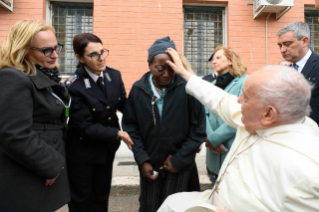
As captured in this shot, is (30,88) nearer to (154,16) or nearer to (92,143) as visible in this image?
(92,143)

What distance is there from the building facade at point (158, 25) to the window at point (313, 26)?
140 mm

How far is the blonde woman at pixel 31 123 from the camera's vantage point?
1.48m

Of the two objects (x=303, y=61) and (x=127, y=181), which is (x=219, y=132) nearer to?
(x=303, y=61)

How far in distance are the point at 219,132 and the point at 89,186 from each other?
1.41m

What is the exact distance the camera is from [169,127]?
6.36ft

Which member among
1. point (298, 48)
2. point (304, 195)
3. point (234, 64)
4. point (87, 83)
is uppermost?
point (298, 48)

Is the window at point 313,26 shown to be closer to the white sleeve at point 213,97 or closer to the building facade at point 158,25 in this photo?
the building facade at point 158,25

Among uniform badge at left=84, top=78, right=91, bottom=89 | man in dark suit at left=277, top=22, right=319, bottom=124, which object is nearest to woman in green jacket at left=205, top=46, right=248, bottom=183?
man in dark suit at left=277, top=22, right=319, bottom=124

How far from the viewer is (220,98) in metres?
1.82

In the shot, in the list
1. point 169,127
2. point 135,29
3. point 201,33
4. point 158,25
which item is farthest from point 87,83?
point 201,33

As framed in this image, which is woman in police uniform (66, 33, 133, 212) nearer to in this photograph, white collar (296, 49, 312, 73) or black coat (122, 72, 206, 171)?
black coat (122, 72, 206, 171)

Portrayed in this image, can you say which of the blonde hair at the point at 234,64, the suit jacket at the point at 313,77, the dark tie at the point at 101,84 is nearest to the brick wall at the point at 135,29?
the blonde hair at the point at 234,64

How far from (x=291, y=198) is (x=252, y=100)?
1.68ft

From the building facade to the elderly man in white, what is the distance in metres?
4.30
